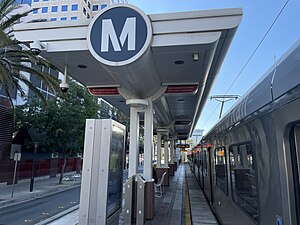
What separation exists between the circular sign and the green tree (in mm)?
12361

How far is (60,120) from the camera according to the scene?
16250 millimetres

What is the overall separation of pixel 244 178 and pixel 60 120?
571 inches

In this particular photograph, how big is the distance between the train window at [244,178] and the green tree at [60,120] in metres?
13.6

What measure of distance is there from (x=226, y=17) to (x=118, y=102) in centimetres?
616

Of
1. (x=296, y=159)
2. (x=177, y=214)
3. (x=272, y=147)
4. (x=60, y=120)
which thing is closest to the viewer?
(x=296, y=159)

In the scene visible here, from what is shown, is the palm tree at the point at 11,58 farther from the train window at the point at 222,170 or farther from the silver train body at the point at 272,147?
the silver train body at the point at 272,147

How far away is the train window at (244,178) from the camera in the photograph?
3.25 metres

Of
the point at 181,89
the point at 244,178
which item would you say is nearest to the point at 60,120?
the point at 181,89

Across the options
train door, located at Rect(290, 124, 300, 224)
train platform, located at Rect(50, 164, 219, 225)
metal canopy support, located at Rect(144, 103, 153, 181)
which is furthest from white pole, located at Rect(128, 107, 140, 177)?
train door, located at Rect(290, 124, 300, 224)

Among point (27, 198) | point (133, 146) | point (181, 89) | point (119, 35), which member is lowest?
point (27, 198)

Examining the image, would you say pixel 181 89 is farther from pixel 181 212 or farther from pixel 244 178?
pixel 181 212

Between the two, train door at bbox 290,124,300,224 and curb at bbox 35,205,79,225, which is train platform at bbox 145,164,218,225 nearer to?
curb at bbox 35,205,79,225

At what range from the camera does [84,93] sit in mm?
18000

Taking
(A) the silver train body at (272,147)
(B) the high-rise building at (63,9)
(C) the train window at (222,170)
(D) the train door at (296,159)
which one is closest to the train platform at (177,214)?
(C) the train window at (222,170)
